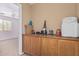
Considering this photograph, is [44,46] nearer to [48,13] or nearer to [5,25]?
[48,13]

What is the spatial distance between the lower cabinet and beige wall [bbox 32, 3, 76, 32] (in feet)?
0.69

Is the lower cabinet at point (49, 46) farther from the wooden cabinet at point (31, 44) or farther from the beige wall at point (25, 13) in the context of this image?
the beige wall at point (25, 13)

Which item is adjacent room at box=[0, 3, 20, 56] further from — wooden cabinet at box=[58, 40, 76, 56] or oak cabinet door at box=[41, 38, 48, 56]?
wooden cabinet at box=[58, 40, 76, 56]

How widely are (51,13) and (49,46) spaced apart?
1.72 feet

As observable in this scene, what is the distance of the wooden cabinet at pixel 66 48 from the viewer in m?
1.61

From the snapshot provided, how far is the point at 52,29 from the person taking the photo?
160 cm

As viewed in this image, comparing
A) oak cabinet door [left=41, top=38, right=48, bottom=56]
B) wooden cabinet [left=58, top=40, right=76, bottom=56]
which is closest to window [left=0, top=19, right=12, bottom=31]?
oak cabinet door [left=41, top=38, right=48, bottom=56]

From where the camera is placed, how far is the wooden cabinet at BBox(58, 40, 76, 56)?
161cm

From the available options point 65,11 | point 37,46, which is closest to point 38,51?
point 37,46

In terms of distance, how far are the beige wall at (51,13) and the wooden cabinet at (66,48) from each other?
0.27 meters

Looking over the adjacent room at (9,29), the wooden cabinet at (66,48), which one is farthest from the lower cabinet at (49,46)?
the adjacent room at (9,29)

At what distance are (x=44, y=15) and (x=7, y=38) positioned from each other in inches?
24.4

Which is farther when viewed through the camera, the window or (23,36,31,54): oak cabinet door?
(23,36,31,54): oak cabinet door

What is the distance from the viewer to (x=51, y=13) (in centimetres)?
162
